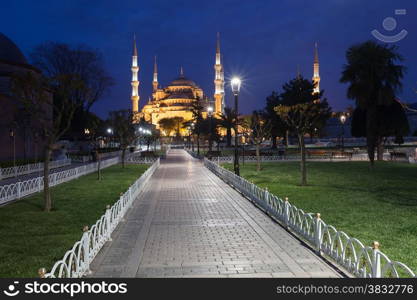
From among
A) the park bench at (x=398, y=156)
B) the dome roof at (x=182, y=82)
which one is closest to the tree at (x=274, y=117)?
the park bench at (x=398, y=156)

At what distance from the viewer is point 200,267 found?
6.68 metres

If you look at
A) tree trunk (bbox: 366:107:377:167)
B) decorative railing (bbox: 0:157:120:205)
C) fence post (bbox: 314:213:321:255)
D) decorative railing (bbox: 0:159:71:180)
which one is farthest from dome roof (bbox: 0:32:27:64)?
fence post (bbox: 314:213:321:255)

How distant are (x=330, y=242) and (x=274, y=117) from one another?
44.5 metres

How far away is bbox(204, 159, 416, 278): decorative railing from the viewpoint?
17.3ft

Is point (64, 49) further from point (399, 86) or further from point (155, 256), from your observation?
point (155, 256)

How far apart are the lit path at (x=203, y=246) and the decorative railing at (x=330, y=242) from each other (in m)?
0.24

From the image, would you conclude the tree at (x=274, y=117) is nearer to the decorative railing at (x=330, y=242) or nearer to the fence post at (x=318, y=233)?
the decorative railing at (x=330, y=242)

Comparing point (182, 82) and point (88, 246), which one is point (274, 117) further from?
point (182, 82)

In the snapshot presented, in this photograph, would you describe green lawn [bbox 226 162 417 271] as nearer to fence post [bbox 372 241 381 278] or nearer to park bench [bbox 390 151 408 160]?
fence post [bbox 372 241 381 278]

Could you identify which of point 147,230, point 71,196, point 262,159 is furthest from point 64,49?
point 147,230

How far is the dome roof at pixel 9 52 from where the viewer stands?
125 ft

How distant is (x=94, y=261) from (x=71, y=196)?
8.85 meters

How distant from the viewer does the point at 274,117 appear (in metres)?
50.7

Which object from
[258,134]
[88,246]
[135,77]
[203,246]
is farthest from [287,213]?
[135,77]
